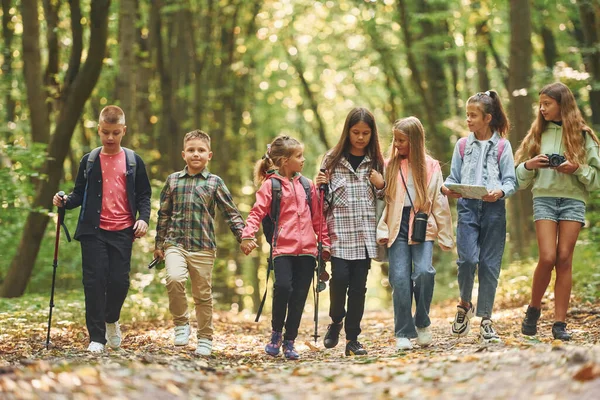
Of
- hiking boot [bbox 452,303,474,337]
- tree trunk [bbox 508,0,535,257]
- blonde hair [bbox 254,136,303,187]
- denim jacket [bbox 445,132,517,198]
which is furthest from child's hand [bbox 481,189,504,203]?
tree trunk [bbox 508,0,535,257]

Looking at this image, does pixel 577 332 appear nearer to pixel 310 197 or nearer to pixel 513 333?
pixel 513 333

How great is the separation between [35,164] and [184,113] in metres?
12.9

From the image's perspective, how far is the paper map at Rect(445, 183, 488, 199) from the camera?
7840 mm

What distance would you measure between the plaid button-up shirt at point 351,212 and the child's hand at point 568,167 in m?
1.74

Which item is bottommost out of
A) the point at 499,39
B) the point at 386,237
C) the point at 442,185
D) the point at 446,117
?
the point at 386,237

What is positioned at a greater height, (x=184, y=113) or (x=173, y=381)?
(x=184, y=113)

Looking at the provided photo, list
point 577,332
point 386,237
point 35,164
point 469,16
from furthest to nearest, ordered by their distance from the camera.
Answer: point 469,16, point 35,164, point 577,332, point 386,237

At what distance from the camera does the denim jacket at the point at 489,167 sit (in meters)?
8.12

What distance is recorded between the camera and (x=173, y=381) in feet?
18.4

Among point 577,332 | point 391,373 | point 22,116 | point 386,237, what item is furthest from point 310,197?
point 22,116

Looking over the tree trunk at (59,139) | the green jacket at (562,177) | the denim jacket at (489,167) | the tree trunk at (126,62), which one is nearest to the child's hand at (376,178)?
the denim jacket at (489,167)

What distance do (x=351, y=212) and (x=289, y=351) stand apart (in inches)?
57.8

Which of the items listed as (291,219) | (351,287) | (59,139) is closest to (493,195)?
(351,287)

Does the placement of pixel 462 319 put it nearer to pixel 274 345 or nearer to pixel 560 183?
pixel 560 183
